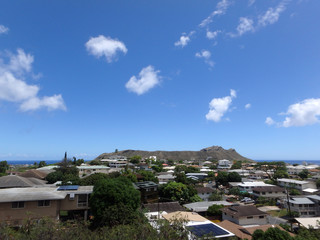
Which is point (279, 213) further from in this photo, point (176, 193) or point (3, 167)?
point (3, 167)

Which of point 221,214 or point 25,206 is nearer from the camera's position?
point 25,206

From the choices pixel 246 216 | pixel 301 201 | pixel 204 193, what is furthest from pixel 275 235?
pixel 204 193

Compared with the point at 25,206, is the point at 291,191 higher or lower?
lower

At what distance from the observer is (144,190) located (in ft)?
121

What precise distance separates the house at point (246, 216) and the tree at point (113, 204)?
47.0 feet

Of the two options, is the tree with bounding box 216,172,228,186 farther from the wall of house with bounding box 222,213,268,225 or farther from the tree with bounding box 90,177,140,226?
the tree with bounding box 90,177,140,226

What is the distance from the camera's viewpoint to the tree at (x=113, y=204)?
790 inches

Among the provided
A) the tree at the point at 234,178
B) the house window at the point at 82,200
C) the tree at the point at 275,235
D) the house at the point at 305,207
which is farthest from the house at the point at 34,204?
the tree at the point at 234,178

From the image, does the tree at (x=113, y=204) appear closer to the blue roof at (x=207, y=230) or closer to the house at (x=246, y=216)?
the blue roof at (x=207, y=230)

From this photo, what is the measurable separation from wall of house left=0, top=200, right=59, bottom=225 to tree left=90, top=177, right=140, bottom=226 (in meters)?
3.94

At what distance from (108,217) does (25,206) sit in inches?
333

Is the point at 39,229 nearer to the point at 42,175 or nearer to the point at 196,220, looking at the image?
the point at 196,220

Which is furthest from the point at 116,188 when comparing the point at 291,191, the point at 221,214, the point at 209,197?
the point at 291,191

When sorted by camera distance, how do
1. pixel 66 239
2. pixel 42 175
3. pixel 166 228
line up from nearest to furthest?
pixel 66 239 < pixel 166 228 < pixel 42 175
